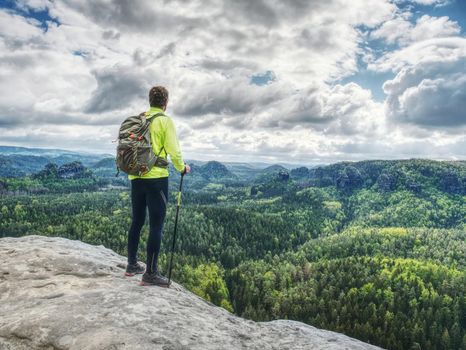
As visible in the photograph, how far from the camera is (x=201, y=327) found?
11.5 metres

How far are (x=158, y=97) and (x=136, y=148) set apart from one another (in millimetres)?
2344

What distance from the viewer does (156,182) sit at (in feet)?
43.8

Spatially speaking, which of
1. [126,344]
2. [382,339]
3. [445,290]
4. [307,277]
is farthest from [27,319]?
[445,290]

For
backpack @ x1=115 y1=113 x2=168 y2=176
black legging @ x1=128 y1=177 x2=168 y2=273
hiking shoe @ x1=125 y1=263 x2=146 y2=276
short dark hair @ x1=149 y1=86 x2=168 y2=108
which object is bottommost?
hiking shoe @ x1=125 y1=263 x2=146 y2=276

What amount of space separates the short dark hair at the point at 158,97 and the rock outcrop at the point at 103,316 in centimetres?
716

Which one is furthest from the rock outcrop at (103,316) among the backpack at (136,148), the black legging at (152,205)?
the backpack at (136,148)

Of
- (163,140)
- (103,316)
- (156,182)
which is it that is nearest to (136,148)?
(163,140)

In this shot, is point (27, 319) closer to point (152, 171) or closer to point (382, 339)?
point (152, 171)

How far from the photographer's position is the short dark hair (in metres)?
13.7

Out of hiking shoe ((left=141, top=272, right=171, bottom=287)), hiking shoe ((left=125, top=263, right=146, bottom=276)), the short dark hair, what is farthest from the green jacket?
hiking shoe ((left=125, top=263, right=146, bottom=276))

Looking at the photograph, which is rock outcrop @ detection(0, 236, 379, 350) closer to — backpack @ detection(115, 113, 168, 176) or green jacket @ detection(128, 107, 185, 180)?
green jacket @ detection(128, 107, 185, 180)

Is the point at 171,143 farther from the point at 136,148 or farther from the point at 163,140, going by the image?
the point at 136,148

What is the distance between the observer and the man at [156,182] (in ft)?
43.4

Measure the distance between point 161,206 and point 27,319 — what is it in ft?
18.3
